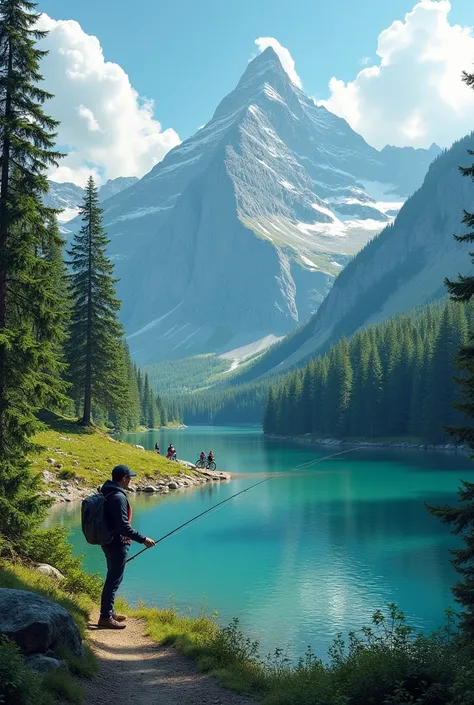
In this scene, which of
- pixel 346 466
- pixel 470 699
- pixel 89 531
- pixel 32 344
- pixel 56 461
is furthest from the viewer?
pixel 346 466

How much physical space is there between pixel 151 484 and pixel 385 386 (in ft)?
238

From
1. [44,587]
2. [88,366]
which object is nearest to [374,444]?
[88,366]

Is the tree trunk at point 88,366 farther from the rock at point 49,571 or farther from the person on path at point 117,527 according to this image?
the person on path at point 117,527

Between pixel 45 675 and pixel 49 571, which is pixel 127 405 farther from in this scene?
pixel 45 675

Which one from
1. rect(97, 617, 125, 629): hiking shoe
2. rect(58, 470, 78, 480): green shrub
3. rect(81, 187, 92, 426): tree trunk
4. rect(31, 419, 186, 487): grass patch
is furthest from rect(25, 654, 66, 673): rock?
rect(81, 187, 92, 426): tree trunk

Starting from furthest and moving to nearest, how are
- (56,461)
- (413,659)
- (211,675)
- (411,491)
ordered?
(411,491)
(56,461)
(211,675)
(413,659)

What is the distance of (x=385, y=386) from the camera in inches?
4387

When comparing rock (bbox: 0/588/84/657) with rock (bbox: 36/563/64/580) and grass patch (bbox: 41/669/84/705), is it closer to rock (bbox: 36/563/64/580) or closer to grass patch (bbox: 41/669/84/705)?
grass patch (bbox: 41/669/84/705)

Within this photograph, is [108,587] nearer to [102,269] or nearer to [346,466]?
[102,269]

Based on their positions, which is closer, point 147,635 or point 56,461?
point 147,635

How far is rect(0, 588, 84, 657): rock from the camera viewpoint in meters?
9.02

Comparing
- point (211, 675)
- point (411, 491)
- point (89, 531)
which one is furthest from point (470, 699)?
point (411, 491)

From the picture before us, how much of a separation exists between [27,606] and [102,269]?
4639 cm

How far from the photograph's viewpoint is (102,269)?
5372 cm
